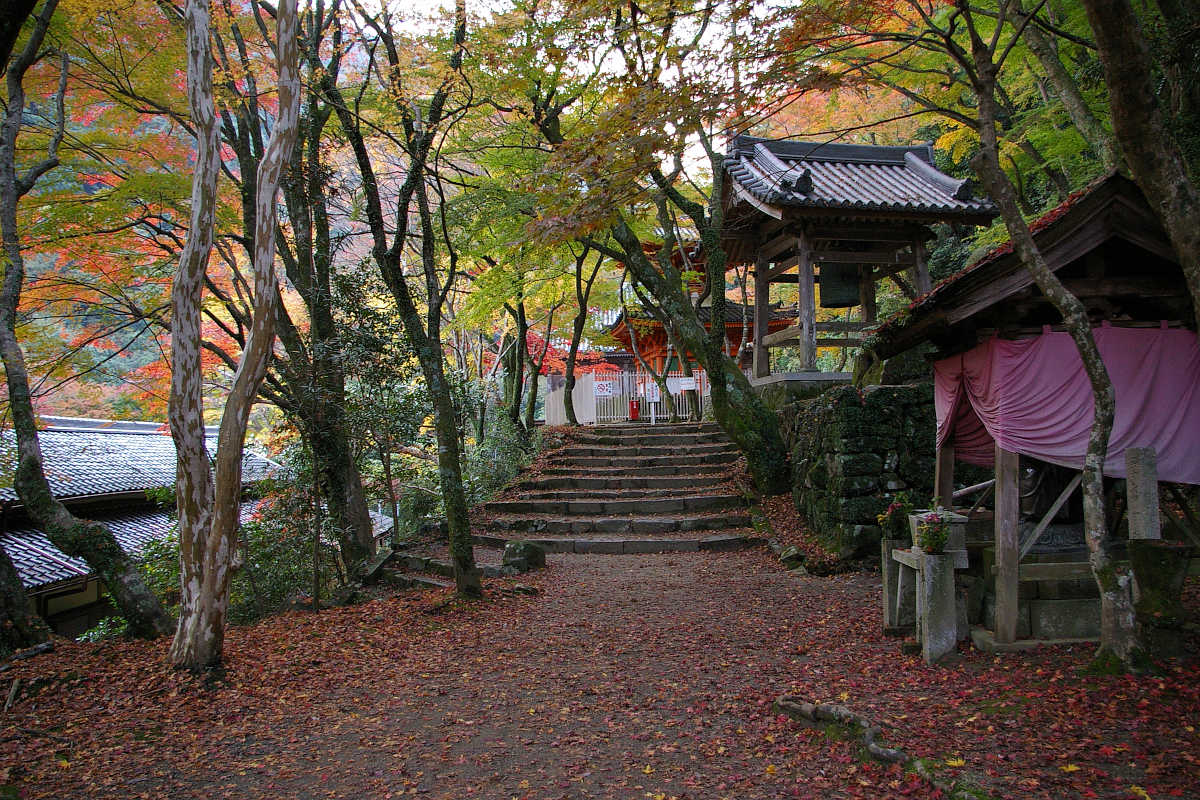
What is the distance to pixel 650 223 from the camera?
1577cm

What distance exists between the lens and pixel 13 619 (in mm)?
6699

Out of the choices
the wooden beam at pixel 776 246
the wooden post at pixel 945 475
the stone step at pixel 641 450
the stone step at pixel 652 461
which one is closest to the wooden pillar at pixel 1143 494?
the wooden post at pixel 945 475

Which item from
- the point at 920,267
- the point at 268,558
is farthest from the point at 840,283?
the point at 268,558

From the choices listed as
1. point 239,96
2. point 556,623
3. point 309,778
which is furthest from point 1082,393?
point 239,96

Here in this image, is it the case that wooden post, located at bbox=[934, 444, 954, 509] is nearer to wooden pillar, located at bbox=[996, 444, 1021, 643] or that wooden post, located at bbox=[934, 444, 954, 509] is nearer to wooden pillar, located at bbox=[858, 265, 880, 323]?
wooden pillar, located at bbox=[996, 444, 1021, 643]

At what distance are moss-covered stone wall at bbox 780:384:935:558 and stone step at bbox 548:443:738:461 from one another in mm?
5073

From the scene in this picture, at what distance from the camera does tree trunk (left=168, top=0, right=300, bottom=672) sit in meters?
5.54

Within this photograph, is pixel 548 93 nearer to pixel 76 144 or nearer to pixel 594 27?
A: pixel 594 27

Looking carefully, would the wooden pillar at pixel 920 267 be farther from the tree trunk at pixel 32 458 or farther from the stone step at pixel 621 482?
the tree trunk at pixel 32 458

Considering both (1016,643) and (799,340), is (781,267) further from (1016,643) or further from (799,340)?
(1016,643)

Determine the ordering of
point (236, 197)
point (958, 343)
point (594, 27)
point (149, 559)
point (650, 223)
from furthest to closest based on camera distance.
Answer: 1. point (650, 223)
2. point (236, 197)
3. point (149, 559)
4. point (594, 27)
5. point (958, 343)

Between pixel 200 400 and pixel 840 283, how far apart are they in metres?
10.1

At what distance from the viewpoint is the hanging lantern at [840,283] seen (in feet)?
39.2

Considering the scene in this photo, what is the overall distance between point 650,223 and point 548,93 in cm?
574
